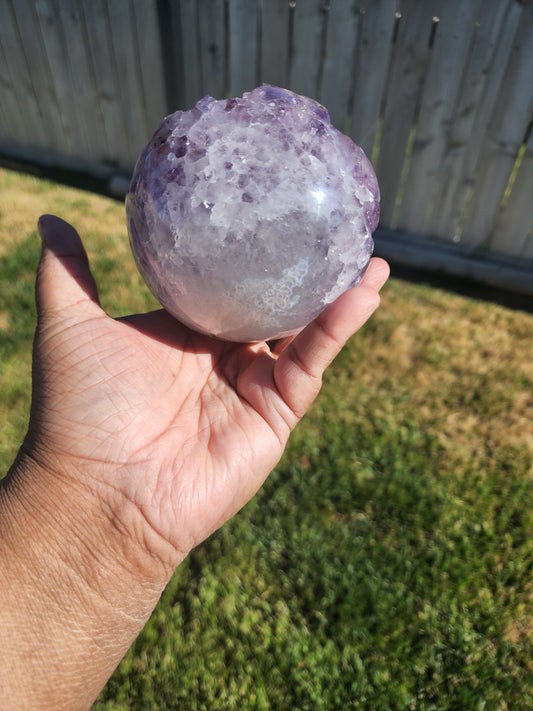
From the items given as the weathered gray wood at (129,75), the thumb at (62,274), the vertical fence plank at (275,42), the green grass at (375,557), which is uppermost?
the thumb at (62,274)

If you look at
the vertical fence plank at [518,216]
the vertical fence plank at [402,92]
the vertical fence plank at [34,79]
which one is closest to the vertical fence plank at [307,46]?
the vertical fence plank at [402,92]

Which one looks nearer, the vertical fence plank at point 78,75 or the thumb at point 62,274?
the thumb at point 62,274

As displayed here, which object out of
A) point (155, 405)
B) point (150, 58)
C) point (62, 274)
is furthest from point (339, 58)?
point (155, 405)

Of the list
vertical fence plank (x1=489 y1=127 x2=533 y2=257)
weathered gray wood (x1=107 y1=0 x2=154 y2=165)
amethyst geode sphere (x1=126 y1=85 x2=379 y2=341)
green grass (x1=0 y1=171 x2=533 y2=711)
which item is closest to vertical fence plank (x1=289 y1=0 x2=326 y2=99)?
weathered gray wood (x1=107 y1=0 x2=154 y2=165)

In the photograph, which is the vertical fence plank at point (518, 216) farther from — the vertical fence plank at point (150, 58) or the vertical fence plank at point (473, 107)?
the vertical fence plank at point (150, 58)

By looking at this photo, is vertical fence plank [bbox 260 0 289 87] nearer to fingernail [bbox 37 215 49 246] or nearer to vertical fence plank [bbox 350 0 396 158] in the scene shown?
vertical fence plank [bbox 350 0 396 158]

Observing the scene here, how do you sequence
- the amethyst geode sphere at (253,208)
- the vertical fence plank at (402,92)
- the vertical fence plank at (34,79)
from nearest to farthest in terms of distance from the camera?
the amethyst geode sphere at (253,208) → the vertical fence plank at (402,92) → the vertical fence plank at (34,79)

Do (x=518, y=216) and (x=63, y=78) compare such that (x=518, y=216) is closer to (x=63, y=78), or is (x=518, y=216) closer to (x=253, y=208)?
(x=253, y=208)

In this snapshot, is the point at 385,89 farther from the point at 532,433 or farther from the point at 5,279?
the point at 5,279
